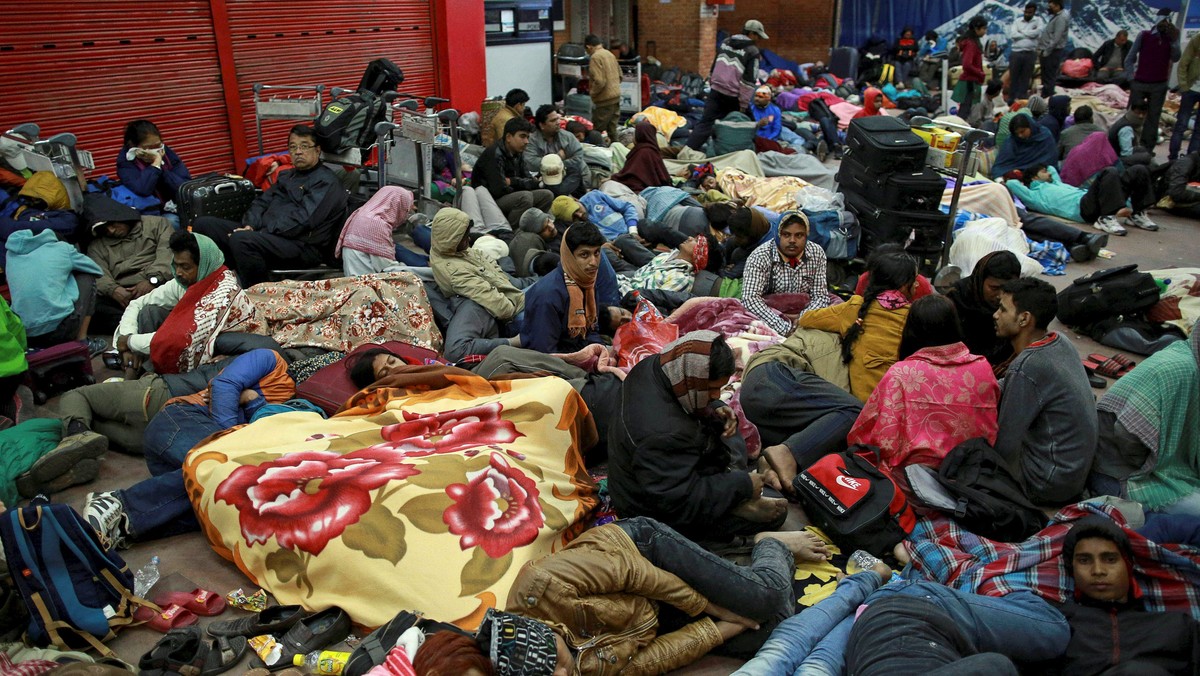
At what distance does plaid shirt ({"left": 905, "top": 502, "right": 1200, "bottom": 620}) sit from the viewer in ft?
10.0

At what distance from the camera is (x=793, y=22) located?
1955 cm

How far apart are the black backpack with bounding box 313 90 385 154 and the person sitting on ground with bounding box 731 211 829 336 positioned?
11.4 feet

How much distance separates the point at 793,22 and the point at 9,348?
18.1 m

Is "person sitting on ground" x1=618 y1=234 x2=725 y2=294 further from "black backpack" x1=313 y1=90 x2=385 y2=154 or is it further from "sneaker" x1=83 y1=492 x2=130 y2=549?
"sneaker" x1=83 y1=492 x2=130 y2=549

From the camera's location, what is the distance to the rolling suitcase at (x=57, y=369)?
4992 millimetres

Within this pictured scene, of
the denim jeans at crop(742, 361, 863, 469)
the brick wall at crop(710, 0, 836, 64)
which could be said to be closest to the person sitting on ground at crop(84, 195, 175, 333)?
the denim jeans at crop(742, 361, 863, 469)

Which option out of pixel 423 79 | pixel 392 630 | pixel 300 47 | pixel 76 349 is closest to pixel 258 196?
pixel 76 349

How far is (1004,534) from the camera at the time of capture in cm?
370

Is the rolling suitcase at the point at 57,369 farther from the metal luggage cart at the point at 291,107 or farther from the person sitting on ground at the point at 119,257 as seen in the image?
the metal luggage cart at the point at 291,107

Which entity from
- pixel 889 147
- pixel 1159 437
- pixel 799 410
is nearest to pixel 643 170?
pixel 889 147

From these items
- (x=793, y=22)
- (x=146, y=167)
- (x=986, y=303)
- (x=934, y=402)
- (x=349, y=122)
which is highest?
(x=793, y=22)

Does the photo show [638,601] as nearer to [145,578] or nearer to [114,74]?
[145,578]

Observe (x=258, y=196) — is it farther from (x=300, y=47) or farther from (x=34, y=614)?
(x=34, y=614)

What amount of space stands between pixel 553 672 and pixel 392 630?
0.71 meters
